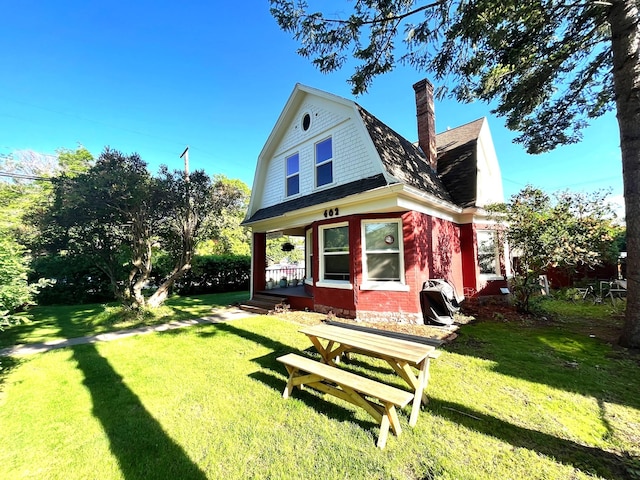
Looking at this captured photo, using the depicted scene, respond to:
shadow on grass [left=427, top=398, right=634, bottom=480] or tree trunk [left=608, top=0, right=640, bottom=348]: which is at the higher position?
tree trunk [left=608, top=0, right=640, bottom=348]

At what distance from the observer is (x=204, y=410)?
3209 millimetres

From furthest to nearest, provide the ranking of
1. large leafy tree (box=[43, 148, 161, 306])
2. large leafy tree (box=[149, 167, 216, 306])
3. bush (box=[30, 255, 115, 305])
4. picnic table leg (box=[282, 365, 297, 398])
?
bush (box=[30, 255, 115, 305])
large leafy tree (box=[149, 167, 216, 306])
large leafy tree (box=[43, 148, 161, 306])
picnic table leg (box=[282, 365, 297, 398])

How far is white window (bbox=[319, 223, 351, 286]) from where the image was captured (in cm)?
820

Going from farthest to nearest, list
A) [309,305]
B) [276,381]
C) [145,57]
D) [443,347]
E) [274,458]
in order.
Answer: [145,57], [309,305], [443,347], [276,381], [274,458]

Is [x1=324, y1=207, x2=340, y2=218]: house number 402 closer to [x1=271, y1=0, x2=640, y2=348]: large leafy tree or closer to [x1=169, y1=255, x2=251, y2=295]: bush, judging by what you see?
[x1=271, y1=0, x2=640, y2=348]: large leafy tree

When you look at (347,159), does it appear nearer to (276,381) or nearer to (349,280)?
(349,280)

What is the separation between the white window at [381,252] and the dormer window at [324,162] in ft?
8.43

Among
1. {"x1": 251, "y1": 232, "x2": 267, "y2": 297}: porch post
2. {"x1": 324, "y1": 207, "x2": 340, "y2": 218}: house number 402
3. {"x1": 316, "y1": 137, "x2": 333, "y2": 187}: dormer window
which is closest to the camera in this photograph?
{"x1": 324, "y1": 207, "x2": 340, "y2": 218}: house number 402

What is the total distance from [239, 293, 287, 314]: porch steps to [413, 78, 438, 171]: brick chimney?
27.7 feet

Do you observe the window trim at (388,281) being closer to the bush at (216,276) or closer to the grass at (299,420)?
the grass at (299,420)

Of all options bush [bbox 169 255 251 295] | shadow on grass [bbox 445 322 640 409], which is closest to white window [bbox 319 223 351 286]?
shadow on grass [bbox 445 322 640 409]

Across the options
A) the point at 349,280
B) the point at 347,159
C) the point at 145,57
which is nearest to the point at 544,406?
the point at 349,280

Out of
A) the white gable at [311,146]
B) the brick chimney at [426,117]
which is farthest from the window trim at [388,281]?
the brick chimney at [426,117]

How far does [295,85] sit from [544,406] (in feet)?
36.5
